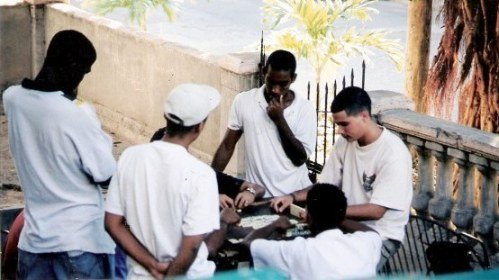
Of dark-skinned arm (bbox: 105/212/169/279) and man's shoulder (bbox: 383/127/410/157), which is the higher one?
man's shoulder (bbox: 383/127/410/157)

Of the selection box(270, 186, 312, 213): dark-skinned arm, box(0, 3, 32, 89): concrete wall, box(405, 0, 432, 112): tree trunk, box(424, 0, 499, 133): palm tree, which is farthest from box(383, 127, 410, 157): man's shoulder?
box(0, 3, 32, 89): concrete wall

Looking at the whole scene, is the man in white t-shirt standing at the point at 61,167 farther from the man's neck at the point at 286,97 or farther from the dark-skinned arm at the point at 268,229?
the man's neck at the point at 286,97

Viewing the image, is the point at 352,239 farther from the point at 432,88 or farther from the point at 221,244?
the point at 432,88

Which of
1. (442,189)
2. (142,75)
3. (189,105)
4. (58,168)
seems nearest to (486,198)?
(442,189)

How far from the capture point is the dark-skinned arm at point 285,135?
22.6 feet

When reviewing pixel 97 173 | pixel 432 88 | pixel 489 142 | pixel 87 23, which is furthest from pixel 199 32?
pixel 97 173

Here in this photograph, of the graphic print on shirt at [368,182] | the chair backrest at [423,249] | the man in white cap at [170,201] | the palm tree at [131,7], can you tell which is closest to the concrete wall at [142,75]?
the chair backrest at [423,249]

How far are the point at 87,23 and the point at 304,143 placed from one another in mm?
5761

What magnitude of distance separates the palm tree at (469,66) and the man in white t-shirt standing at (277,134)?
2.37 m

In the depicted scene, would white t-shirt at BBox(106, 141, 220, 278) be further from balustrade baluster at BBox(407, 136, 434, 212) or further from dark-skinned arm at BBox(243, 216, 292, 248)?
balustrade baluster at BBox(407, 136, 434, 212)

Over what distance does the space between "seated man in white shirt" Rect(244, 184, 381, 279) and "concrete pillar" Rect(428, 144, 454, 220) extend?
7.21 feet

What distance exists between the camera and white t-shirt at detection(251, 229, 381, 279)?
5.37 m

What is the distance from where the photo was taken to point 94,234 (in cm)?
582

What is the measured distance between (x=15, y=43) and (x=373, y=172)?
7511 millimetres
